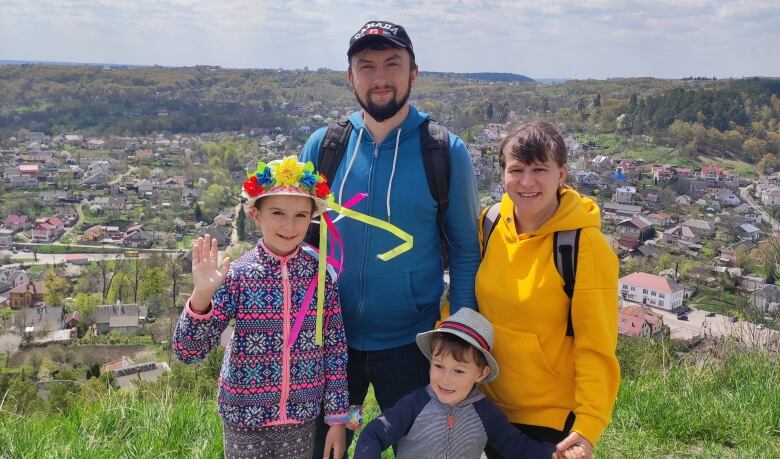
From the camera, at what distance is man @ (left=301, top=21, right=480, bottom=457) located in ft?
6.79

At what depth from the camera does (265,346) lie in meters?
1.85

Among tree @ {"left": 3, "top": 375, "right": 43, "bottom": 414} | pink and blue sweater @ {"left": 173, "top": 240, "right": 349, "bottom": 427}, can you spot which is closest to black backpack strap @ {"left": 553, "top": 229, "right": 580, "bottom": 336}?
pink and blue sweater @ {"left": 173, "top": 240, "right": 349, "bottom": 427}

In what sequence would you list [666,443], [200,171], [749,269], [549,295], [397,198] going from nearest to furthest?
[549,295]
[397,198]
[666,443]
[749,269]
[200,171]

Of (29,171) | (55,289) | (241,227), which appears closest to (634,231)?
(241,227)

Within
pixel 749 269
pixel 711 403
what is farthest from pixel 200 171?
pixel 711 403

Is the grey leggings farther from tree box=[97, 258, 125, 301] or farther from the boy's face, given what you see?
tree box=[97, 258, 125, 301]

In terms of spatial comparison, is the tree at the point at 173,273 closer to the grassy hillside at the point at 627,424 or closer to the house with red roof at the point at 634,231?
the house with red roof at the point at 634,231

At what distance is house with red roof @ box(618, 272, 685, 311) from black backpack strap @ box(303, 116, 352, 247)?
→ 2317 cm

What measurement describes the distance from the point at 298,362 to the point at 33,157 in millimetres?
67192

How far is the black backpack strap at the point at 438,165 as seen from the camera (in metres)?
2.06

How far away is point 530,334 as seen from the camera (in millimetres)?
1877

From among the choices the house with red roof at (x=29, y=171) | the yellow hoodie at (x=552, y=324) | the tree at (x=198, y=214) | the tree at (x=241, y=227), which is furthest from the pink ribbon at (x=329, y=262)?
the house with red roof at (x=29, y=171)

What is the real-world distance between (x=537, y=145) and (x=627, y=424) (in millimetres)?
1754

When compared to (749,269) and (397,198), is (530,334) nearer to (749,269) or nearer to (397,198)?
(397,198)
